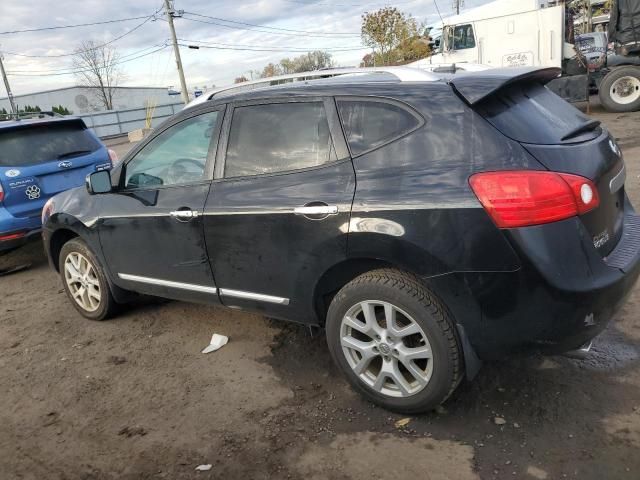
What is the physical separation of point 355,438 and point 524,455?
0.81 m

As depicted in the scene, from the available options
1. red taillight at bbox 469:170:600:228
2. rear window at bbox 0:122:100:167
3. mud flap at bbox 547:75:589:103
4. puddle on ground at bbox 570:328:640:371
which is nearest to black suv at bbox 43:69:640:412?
red taillight at bbox 469:170:600:228

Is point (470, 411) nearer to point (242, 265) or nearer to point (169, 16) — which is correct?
point (242, 265)

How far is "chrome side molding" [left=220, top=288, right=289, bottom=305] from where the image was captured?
321 cm

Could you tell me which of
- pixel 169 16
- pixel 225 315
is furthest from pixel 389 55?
pixel 225 315

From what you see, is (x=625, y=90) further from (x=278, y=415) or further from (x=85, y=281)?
(x=278, y=415)

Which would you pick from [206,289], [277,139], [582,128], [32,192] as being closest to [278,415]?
[206,289]

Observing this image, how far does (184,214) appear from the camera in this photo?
11.3ft

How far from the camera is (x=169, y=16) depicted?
38625 millimetres

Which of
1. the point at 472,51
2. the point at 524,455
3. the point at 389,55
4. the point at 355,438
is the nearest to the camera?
the point at 524,455

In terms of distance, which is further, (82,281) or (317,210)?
(82,281)

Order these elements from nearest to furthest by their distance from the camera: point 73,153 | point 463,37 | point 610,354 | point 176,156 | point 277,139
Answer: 1. point 277,139
2. point 610,354
3. point 176,156
4. point 73,153
5. point 463,37

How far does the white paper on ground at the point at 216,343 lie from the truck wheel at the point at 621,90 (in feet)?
44.7

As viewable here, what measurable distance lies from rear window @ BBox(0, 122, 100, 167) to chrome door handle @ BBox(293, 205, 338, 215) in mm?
4377

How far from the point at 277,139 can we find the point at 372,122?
0.62 meters
